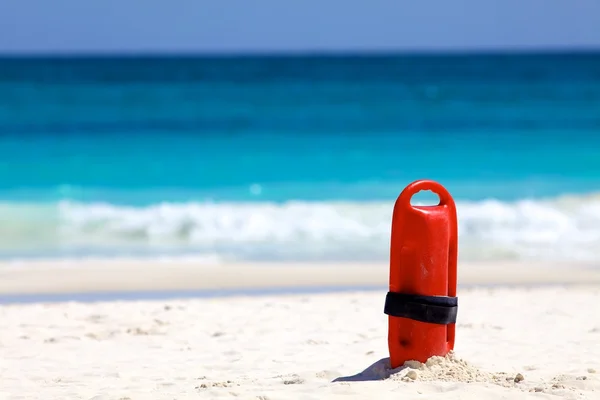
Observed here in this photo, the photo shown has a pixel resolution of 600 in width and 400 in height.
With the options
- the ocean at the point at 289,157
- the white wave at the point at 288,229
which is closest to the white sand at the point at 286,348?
the white wave at the point at 288,229

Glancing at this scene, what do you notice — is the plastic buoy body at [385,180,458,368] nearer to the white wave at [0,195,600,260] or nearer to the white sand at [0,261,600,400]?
the white sand at [0,261,600,400]

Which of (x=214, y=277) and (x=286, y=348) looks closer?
(x=286, y=348)

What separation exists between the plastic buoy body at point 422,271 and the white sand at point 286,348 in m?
0.18

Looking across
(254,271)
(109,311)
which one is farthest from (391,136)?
(109,311)

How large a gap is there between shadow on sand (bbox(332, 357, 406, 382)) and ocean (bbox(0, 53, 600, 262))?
5.11 m

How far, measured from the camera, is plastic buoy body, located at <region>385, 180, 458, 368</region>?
386 centimetres

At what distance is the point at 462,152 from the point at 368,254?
10213 mm

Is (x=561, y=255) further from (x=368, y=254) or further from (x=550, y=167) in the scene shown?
(x=550, y=167)

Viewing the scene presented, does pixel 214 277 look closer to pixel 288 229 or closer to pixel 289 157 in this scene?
pixel 288 229

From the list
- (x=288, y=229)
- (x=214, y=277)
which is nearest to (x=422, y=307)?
(x=214, y=277)

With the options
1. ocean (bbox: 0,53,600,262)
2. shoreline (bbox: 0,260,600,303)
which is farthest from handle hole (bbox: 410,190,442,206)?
shoreline (bbox: 0,260,600,303)

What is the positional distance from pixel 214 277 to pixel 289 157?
1100 centimetres

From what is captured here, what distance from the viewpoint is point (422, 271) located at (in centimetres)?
387

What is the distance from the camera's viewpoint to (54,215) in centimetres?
1257
